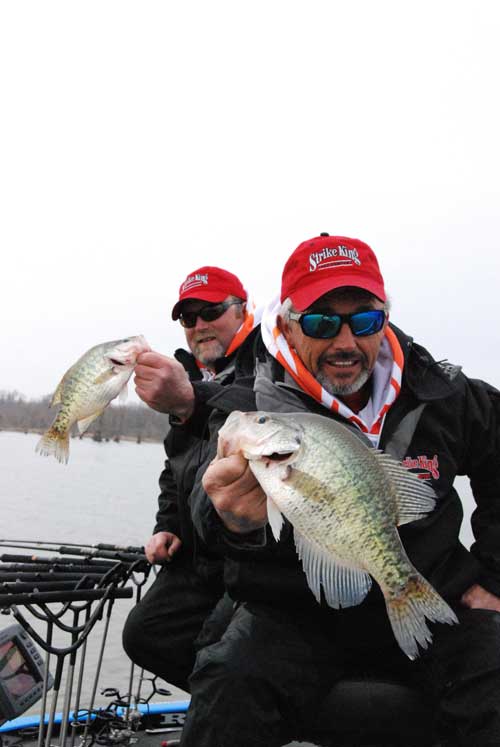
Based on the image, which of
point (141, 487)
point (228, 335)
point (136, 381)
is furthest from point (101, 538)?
point (136, 381)

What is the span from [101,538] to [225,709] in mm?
14102

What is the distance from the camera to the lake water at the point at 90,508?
9.68 metres

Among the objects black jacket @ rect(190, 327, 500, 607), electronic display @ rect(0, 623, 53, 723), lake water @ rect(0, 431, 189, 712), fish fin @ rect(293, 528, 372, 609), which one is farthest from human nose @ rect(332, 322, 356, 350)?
lake water @ rect(0, 431, 189, 712)

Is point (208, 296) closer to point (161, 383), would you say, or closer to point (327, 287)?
point (161, 383)

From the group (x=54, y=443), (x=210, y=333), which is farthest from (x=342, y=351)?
(x=210, y=333)

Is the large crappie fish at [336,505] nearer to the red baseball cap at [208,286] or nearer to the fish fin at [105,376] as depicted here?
the fish fin at [105,376]

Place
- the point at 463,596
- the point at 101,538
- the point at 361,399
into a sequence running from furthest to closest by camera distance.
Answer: the point at 101,538
the point at 361,399
the point at 463,596

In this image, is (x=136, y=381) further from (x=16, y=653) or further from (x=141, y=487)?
(x=141, y=487)

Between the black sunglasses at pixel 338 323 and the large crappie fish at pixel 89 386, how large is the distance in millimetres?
740

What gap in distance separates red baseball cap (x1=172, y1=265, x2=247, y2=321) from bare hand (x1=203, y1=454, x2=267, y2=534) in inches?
87.5

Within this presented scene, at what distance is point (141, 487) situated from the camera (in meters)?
25.9

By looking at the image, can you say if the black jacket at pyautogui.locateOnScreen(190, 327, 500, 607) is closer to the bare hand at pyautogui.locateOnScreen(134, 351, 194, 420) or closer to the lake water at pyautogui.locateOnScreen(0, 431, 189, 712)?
the bare hand at pyautogui.locateOnScreen(134, 351, 194, 420)

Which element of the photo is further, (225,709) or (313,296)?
(313,296)

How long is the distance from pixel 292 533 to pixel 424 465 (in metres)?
0.61
